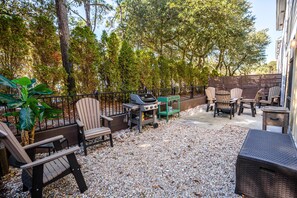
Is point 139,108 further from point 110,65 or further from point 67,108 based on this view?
point 67,108

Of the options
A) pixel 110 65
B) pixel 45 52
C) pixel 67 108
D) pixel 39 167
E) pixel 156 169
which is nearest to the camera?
pixel 39 167

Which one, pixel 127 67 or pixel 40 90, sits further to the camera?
pixel 127 67

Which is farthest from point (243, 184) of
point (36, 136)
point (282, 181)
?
point (36, 136)

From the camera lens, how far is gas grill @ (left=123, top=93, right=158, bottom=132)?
4043 mm

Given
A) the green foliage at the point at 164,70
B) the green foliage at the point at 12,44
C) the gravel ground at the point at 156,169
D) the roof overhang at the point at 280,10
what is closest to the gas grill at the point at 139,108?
the gravel ground at the point at 156,169

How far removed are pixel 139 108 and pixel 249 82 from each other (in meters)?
7.57

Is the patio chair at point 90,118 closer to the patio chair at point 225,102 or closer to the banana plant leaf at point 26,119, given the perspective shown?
the banana plant leaf at point 26,119

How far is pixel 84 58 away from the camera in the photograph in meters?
4.41

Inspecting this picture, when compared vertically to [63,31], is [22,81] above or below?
below

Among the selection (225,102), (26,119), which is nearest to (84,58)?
(26,119)

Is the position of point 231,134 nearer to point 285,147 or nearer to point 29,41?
point 285,147

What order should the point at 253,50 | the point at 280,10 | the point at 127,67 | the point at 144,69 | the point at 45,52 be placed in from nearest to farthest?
the point at 45,52 < the point at 127,67 < the point at 144,69 < the point at 280,10 < the point at 253,50

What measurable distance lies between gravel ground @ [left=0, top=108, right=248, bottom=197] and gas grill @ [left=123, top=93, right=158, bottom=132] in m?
0.55

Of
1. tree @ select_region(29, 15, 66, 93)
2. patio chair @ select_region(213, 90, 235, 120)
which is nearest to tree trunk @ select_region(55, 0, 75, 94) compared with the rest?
tree @ select_region(29, 15, 66, 93)
